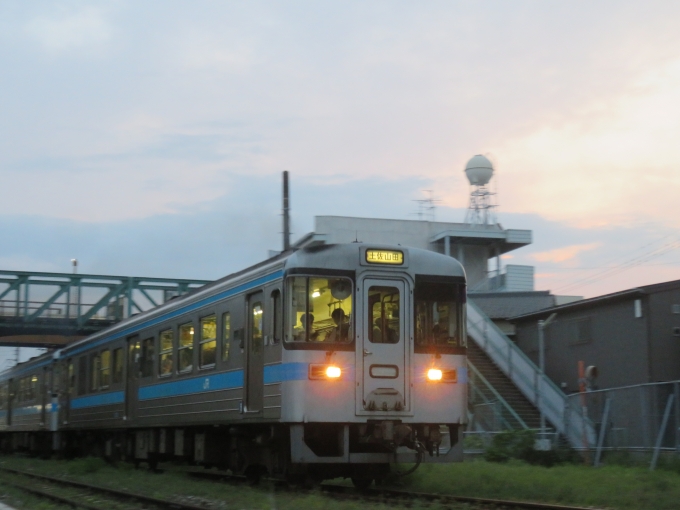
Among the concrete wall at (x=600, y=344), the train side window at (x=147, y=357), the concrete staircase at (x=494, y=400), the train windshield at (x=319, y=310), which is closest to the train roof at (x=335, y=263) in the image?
the train windshield at (x=319, y=310)

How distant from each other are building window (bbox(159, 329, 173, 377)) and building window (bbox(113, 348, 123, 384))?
2921 millimetres

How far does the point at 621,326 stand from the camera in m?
24.4

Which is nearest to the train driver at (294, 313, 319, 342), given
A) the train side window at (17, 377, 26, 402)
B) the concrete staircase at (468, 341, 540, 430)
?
the concrete staircase at (468, 341, 540, 430)

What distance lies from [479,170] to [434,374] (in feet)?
115

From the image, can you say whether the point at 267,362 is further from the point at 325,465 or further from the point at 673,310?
the point at 673,310

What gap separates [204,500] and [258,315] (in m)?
2.48

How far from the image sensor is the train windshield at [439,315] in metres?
12.1

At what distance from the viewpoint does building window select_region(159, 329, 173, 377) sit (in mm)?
16000

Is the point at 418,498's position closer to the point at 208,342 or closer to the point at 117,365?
the point at 208,342

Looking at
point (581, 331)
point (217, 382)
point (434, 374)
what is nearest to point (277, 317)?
point (434, 374)

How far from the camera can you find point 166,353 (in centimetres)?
1623

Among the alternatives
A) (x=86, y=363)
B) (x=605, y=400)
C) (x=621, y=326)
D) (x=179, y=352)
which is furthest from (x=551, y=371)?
(x=179, y=352)

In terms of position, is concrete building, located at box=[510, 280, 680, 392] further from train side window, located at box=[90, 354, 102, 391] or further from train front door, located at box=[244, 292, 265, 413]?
train front door, located at box=[244, 292, 265, 413]

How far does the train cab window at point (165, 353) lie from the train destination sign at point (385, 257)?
5349mm
